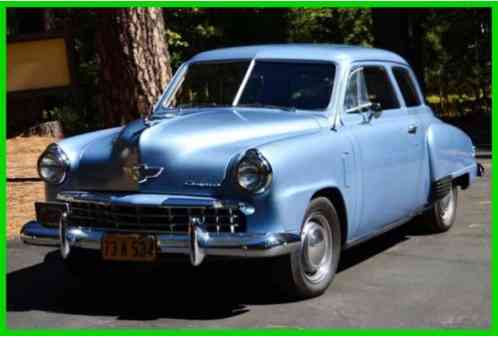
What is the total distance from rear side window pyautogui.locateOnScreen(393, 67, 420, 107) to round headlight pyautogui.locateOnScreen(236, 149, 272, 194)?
271cm

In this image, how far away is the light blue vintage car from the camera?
5.32 metres

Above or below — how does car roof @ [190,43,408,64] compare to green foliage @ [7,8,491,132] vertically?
above

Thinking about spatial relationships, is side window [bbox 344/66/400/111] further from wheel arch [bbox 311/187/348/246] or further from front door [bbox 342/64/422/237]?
wheel arch [bbox 311/187/348/246]

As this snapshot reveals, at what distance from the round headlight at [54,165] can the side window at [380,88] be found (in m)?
2.46

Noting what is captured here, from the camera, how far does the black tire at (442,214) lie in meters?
7.89

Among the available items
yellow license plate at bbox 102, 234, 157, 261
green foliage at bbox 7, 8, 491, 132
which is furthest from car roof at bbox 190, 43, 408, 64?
green foliage at bbox 7, 8, 491, 132

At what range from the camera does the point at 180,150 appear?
5555 mm

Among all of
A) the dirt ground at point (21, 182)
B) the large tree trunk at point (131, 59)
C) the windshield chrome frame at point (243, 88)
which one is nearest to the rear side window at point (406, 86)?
the windshield chrome frame at point (243, 88)

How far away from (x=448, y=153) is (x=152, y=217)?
11.1 feet

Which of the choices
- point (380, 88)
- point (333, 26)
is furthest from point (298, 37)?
point (380, 88)

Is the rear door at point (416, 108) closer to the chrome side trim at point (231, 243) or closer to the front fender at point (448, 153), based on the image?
the front fender at point (448, 153)

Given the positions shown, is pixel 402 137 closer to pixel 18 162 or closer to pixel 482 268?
pixel 482 268

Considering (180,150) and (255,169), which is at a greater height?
(180,150)

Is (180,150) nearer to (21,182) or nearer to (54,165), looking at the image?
(54,165)
